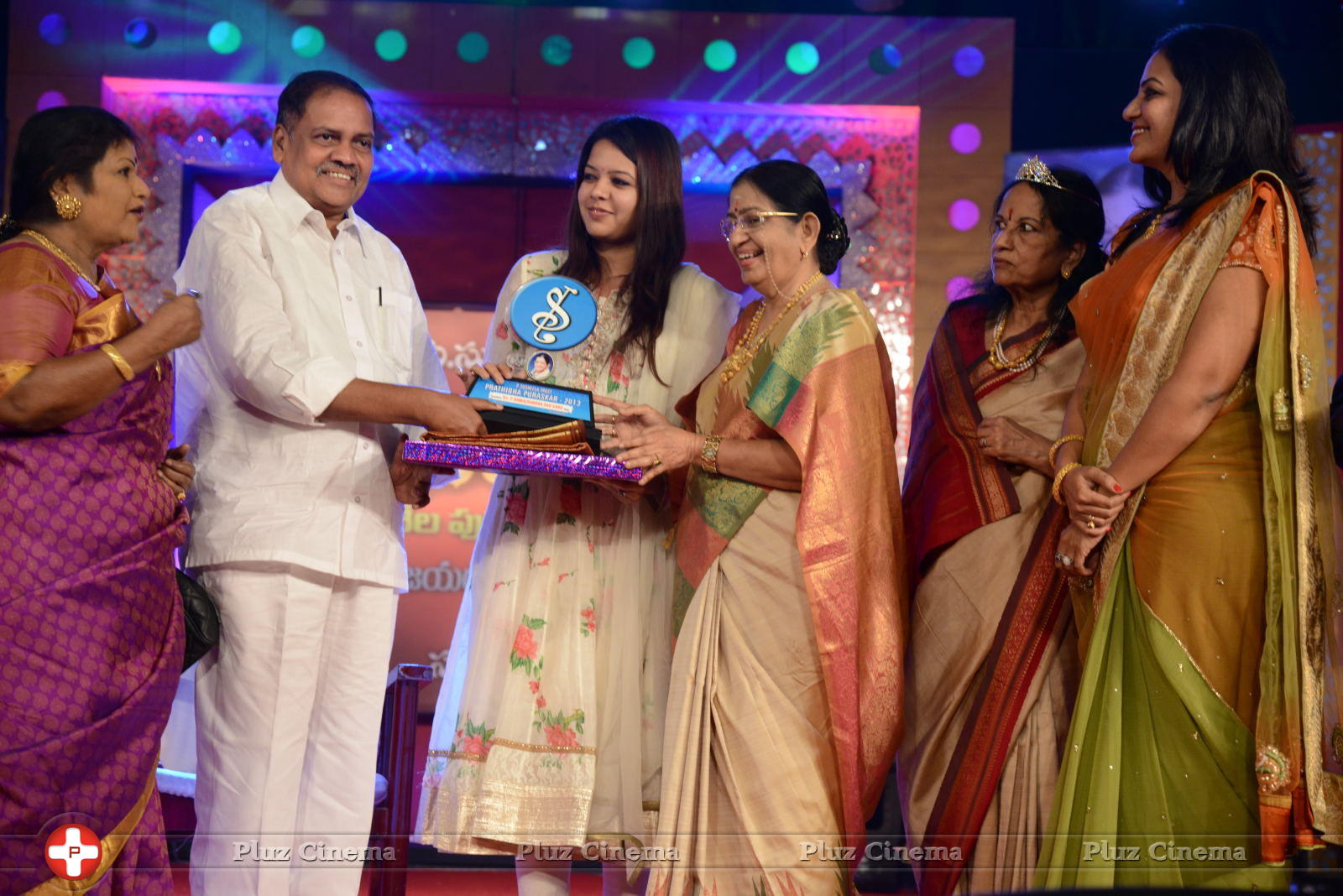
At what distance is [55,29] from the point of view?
5.73 metres

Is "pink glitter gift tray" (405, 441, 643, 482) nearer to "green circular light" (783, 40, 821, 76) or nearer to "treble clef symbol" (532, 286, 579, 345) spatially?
"treble clef symbol" (532, 286, 579, 345)

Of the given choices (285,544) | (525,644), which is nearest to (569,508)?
(525,644)

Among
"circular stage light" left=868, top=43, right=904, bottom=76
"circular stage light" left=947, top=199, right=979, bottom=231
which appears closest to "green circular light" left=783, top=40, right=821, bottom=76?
"circular stage light" left=868, top=43, right=904, bottom=76

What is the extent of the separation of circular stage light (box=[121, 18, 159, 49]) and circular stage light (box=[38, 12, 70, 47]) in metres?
0.26

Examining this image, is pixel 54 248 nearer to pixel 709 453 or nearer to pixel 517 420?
pixel 517 420

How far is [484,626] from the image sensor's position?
9.87 feet

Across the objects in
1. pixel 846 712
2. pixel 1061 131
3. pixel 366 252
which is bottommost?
pixel 846 712

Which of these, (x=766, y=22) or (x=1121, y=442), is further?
(x=766, y=22)

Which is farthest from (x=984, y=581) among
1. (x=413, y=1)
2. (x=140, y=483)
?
(x=413, y=1)

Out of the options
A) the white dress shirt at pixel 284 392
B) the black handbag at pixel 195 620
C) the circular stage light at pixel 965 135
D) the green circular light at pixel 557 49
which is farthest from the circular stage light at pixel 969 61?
the black handbag at pixel 195 620

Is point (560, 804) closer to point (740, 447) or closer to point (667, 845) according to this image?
point (667, 845)

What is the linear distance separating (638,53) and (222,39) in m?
1.90

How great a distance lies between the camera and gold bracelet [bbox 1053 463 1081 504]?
8.92 ft

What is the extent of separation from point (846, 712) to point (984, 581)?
491 millimetres
